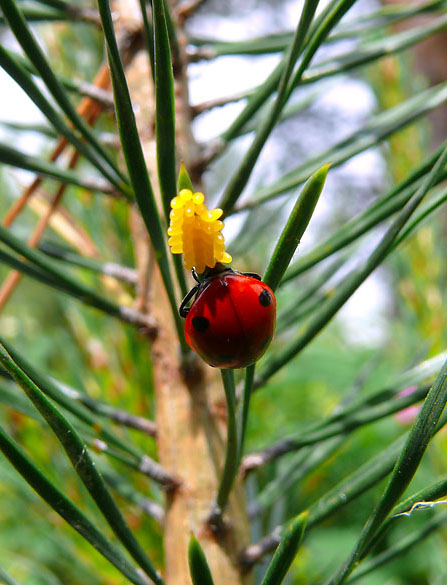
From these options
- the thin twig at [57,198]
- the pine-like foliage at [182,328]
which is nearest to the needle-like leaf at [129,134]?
the pine-like foliage at [182,328]

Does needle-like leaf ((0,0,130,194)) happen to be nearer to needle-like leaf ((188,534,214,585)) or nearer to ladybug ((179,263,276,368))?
ladybug ((179,263,276,368))

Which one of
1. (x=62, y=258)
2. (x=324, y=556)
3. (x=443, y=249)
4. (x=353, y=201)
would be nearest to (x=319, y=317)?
(x=62, y=258)

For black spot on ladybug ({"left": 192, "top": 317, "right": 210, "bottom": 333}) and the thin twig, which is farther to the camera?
the thin twig

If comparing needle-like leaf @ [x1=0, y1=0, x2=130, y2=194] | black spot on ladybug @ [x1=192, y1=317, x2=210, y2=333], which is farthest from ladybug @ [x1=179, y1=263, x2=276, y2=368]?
needle-like leaf @ [x1=0, y1=0, x2=130, y2=194]

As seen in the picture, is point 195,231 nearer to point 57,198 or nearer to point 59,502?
point 59,502

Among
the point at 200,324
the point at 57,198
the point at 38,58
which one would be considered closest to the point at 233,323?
the point at 200,324

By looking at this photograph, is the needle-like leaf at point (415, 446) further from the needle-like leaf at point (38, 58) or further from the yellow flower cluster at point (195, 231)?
the needle-like leaf at point (38, 58)

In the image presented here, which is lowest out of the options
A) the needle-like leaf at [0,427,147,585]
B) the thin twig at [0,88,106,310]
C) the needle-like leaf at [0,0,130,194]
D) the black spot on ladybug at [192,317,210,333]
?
the needle-like leaf at [0,427,147,585]

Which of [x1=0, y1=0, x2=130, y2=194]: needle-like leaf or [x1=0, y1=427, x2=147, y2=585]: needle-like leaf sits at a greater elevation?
[x1=0, y1=0, x2=130, y2=194]: needle-like leaf
